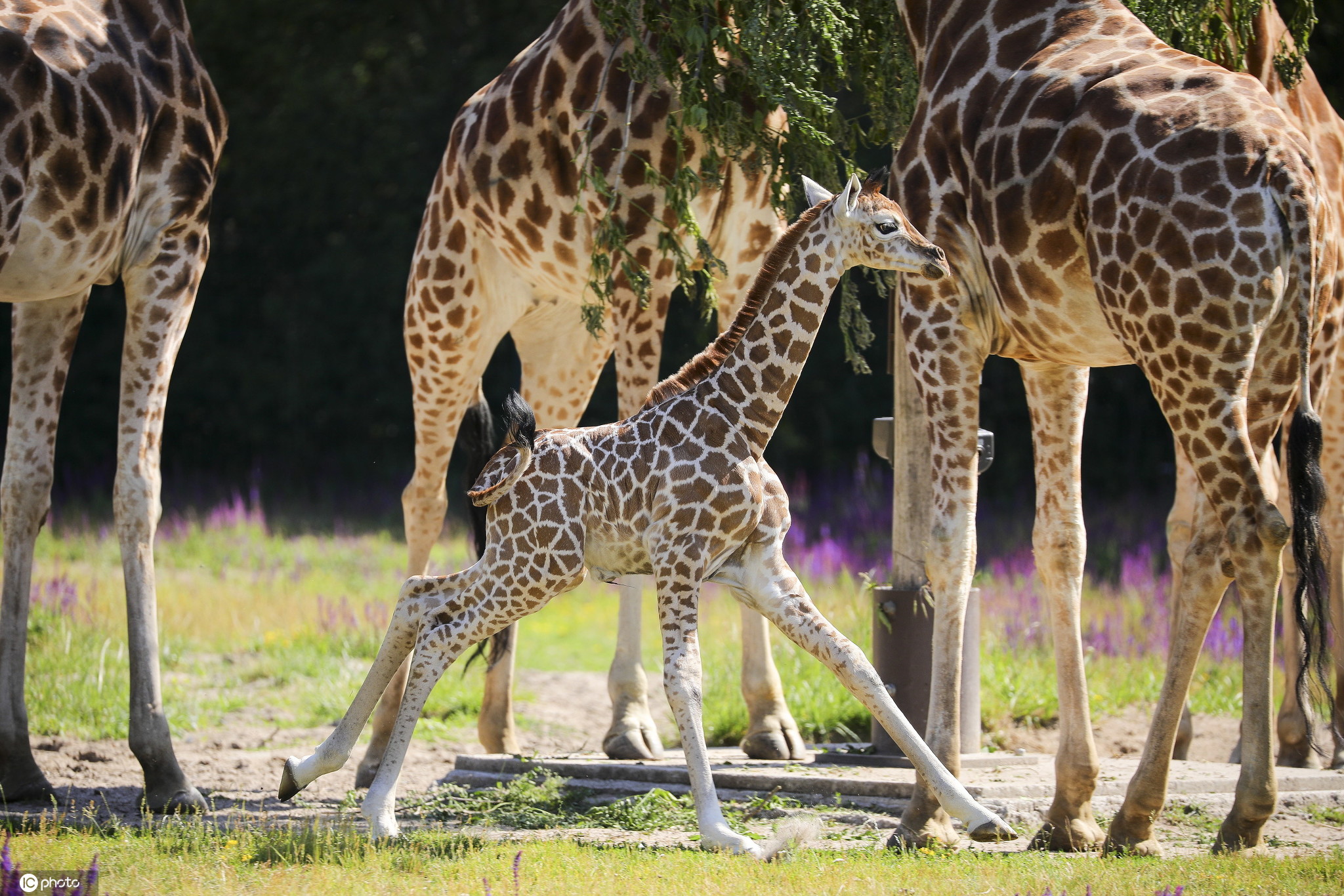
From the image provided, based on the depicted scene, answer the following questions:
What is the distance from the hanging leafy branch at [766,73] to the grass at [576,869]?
213 cm

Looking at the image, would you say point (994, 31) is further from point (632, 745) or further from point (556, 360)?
point (632, 745)

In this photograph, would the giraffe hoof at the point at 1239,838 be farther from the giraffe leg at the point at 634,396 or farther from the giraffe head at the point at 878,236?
the giraffe leg at the point at 634,396

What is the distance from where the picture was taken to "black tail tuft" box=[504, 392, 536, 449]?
4.52m

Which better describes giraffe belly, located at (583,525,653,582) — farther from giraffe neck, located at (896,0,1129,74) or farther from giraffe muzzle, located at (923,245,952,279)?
giraffe neck, located at (896,0,1129,74)

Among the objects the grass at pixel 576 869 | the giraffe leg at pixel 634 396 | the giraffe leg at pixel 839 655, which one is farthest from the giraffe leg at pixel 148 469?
the giraffe leg at pixel 839 655

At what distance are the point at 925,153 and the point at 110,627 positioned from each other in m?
6.43

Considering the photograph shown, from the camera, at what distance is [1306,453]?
4223mm

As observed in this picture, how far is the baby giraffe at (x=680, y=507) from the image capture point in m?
4.32

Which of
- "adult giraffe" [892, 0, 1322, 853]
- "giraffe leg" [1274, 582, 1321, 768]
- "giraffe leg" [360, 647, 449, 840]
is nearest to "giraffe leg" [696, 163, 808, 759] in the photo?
"adult giraffe" [892, 0, 1322, 853]

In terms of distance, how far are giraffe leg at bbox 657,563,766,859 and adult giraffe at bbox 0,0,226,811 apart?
2.14 metres

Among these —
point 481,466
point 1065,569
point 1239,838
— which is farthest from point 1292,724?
point 481,466

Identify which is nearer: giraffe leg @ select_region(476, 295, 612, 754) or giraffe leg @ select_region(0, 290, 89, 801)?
giraffe leg @ select_region(0, 290, 89, 801)

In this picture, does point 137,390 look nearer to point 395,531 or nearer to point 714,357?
point 714,357

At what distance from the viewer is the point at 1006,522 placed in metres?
12.8
